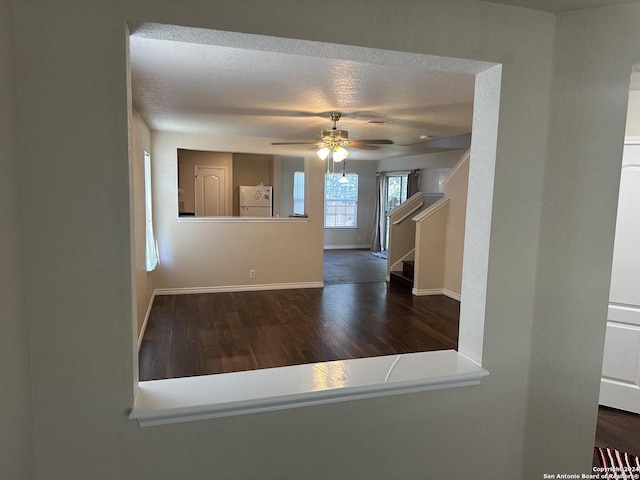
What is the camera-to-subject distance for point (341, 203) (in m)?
10.9

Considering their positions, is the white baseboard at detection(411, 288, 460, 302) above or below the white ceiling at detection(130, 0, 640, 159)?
below

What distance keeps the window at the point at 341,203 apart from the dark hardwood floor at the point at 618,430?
328 inches

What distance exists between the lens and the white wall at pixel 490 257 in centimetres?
115

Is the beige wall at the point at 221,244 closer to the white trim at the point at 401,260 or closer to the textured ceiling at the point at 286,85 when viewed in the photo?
the textured ceiling at the point at 286,85

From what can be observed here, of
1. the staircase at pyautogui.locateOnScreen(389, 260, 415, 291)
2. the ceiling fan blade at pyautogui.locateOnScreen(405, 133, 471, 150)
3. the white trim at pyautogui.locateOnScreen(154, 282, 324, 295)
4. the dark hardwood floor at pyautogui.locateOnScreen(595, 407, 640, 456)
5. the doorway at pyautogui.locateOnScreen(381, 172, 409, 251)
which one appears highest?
the ceiling fan blade at pyautogui.locateOnScreen(405, 133, 471, 150)

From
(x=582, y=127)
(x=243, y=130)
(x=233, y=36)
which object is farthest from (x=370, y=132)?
(x=233, y=36)

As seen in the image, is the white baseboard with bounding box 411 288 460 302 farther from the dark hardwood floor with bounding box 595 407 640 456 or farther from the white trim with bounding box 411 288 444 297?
the dark hardwood floor with bounding box 595 407 640 456

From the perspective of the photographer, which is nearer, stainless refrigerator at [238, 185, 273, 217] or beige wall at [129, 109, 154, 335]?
beige wall at [129, 109, 154, 335]

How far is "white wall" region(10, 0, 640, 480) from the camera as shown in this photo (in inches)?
45.3

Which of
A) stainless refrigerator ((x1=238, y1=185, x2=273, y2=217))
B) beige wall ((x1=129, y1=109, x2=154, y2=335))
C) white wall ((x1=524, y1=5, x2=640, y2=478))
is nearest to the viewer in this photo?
white wall ((x1=524, y1=5, x2=640, y2=478))

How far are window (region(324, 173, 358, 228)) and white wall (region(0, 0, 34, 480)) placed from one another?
31.8 feet

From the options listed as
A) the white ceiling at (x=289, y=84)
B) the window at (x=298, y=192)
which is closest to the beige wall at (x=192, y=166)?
the window at (x=298, y=192)

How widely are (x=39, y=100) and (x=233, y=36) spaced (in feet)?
1.94

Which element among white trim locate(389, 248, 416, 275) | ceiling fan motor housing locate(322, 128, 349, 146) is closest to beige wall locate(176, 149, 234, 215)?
white trim locate(389, 248, 416, 275)
